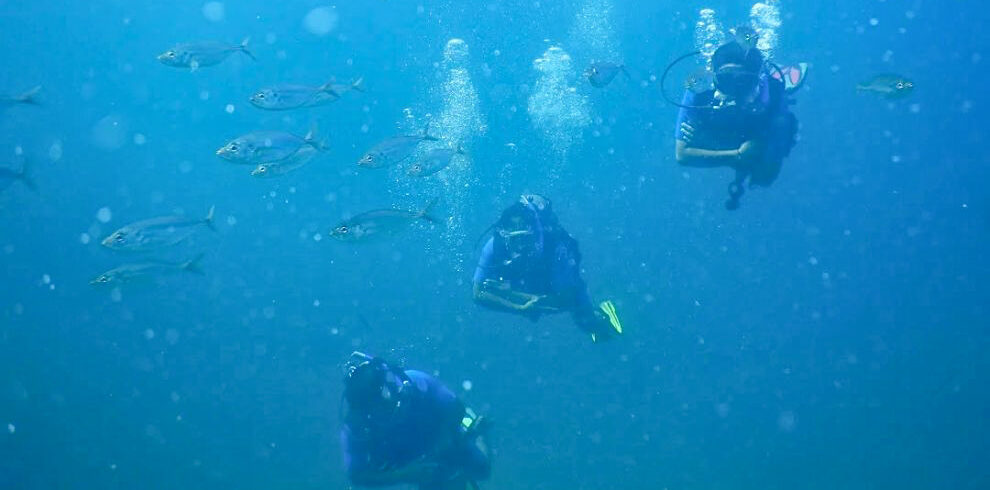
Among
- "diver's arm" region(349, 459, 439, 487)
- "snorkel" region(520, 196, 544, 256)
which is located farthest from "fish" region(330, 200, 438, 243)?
"diver's arm" region(349, 459, 439, 487)

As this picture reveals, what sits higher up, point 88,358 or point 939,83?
point 939,83

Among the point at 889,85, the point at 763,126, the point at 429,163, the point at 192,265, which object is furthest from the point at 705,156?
the point at 192,265

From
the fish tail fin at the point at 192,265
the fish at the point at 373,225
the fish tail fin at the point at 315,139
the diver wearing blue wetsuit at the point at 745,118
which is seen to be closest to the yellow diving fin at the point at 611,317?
the diver wearing blue wetsuit at the point at 745,118

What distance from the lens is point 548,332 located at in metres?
24.5

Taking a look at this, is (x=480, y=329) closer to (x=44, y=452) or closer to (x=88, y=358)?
(x=44, y=452)

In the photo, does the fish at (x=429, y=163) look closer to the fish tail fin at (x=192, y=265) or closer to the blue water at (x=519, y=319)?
the fish tail fin at (x=192, y=265)

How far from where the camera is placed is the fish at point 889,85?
8.21 metres

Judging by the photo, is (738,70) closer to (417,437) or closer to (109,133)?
(417,437)

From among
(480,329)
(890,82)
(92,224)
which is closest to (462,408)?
(890,82)

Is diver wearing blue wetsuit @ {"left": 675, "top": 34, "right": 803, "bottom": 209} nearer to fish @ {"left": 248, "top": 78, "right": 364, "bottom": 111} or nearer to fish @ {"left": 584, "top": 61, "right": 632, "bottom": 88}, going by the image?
fish @ {"left": 584, "top": 61, "right": 632, "bottom": 88}

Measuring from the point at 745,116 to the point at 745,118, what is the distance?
0.02m

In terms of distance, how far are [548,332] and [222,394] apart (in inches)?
512

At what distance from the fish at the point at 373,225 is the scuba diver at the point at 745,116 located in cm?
330

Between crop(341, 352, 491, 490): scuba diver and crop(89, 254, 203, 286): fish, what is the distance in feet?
10.8
